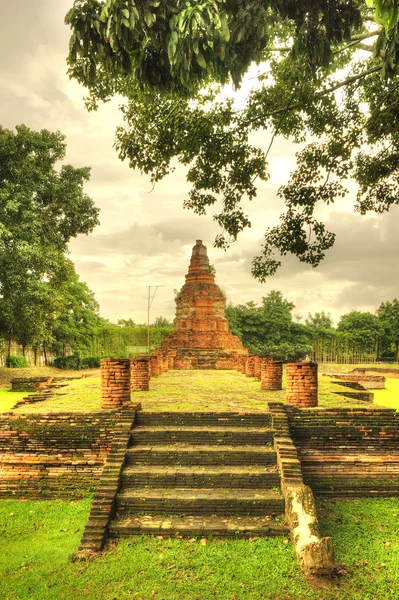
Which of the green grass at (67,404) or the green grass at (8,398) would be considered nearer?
the green grass at (67,404)

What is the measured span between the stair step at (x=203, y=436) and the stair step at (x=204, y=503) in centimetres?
102

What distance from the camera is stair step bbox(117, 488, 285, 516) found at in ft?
18.1

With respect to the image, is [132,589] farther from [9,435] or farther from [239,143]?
[239,143]

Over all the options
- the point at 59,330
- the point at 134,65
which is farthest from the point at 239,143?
the point at 59,330

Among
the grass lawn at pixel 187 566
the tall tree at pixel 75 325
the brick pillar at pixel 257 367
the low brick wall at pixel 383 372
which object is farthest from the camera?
the tall tree at pixel 75 325

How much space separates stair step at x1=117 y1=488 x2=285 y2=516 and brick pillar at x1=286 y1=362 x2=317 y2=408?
93.6 inches

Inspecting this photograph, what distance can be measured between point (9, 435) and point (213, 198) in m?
5.94

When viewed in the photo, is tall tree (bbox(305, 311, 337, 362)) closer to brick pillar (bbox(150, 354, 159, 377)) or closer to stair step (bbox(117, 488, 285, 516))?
brick pillar (bbox(150, 354, 159, 377))

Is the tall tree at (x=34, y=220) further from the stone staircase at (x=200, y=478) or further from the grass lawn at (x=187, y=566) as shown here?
the grass lawn at (x=187, y=566)

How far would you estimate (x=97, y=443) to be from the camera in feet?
21.9

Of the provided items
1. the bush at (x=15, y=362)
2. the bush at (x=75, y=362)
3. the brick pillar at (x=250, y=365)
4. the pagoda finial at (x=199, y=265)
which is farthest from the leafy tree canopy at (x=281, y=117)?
the bush at (x=75, y=362)

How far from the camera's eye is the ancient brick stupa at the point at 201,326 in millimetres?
24367

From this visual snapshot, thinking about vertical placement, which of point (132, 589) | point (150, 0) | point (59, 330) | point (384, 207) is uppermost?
point (150, 0)

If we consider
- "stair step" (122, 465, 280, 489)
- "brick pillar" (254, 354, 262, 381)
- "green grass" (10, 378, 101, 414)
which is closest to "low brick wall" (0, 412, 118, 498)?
"green grass" (10, 378, 101, 414)
